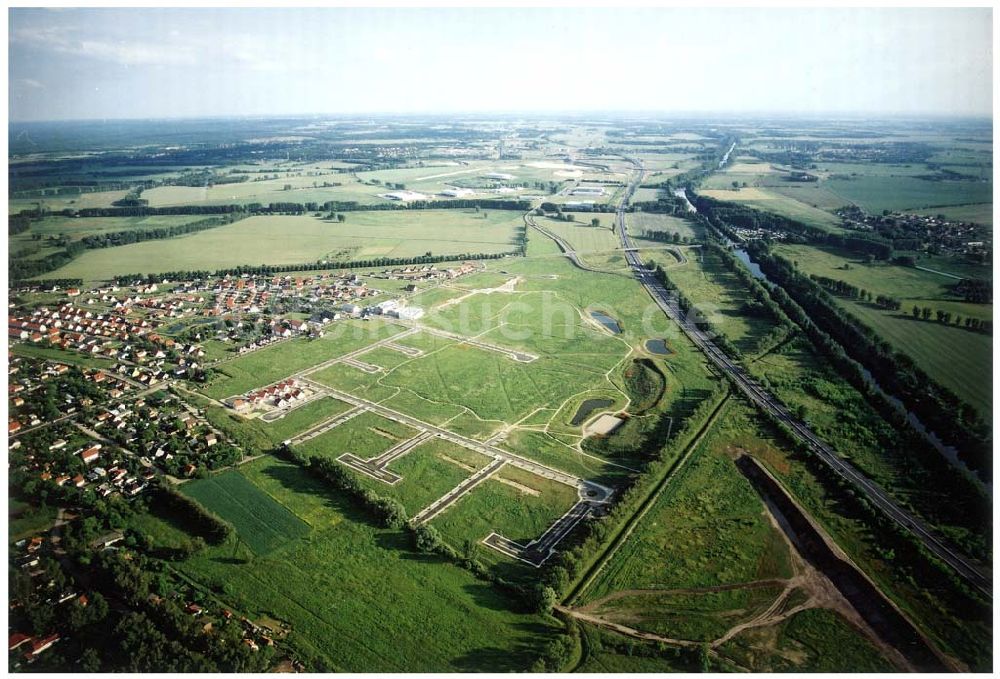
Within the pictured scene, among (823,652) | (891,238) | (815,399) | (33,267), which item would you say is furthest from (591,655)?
(891,238)

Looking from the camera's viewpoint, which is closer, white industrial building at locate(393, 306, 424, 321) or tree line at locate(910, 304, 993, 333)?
tree line at locate(910, 304, 993, 333)

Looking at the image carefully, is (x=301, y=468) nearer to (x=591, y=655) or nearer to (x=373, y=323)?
(x=591, y=655)

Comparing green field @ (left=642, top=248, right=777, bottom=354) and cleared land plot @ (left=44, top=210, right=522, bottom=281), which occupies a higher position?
cleared land plot @ (left=44, top=210, right=522, bottom=281)

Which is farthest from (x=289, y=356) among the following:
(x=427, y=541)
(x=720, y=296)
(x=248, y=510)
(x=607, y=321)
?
(x=720, y=296)

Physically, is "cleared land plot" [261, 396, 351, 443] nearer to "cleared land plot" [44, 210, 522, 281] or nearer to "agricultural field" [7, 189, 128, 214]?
"cleared land plot" [44, 210, 522, 281]

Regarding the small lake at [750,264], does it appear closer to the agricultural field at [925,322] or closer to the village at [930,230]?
the agricultural field at [925,322]

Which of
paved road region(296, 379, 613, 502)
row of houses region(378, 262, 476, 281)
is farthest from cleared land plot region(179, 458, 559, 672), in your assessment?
row of houses region(378, 262, 476, 281)
